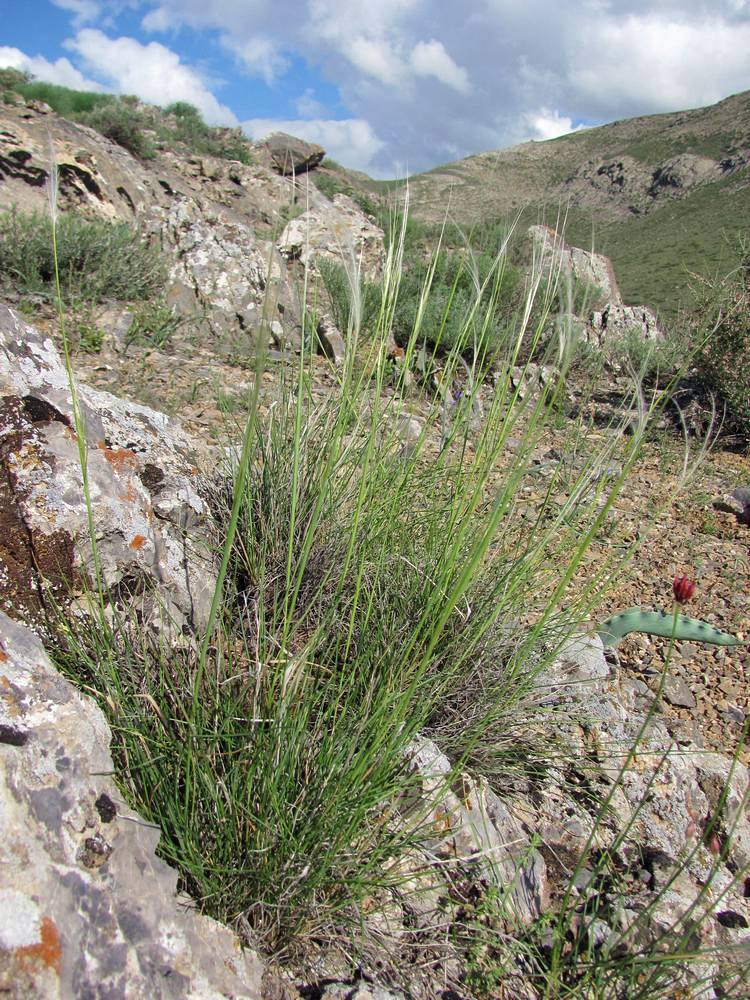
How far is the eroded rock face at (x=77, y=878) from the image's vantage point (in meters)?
0.74

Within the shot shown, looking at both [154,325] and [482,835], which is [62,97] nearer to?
[154,325]

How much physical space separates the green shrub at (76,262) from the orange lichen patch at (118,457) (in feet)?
9.63

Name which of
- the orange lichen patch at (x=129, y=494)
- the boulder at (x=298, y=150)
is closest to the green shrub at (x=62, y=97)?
the boulder at (x=298, y=150)

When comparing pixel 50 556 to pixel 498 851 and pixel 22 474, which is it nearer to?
pixel 22 474

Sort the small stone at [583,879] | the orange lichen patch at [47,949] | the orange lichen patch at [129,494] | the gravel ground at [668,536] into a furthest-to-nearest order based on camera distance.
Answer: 1. the gravel ground at [668,536]
2. the orange lichen patch at [129,494]
3. the small stone at [583,879]
4. the orange lichen patch at [47,949]

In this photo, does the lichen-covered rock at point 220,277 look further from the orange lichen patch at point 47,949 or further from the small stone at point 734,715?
the orange lichen patch at point 47,949

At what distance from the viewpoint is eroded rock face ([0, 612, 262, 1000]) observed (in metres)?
0.74

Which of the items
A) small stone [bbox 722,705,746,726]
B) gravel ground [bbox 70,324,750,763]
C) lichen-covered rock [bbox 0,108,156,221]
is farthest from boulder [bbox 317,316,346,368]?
small stone [bbox 722,705,746,726]

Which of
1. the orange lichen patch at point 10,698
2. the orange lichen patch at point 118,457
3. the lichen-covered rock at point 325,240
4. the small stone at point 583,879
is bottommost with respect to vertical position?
the small stone at point 583,879

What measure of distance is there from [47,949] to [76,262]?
4.72m

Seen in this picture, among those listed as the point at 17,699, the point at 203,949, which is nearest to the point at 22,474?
the point at 17,699

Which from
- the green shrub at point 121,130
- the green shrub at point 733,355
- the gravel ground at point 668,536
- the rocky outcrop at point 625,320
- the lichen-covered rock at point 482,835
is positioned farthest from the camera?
the green shrub at point 121,130

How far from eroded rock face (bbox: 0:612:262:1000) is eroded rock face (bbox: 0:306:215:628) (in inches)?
14.0

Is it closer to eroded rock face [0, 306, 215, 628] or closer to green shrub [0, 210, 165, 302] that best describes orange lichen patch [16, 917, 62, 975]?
eroded rock face [0, 306, 215, 628]
